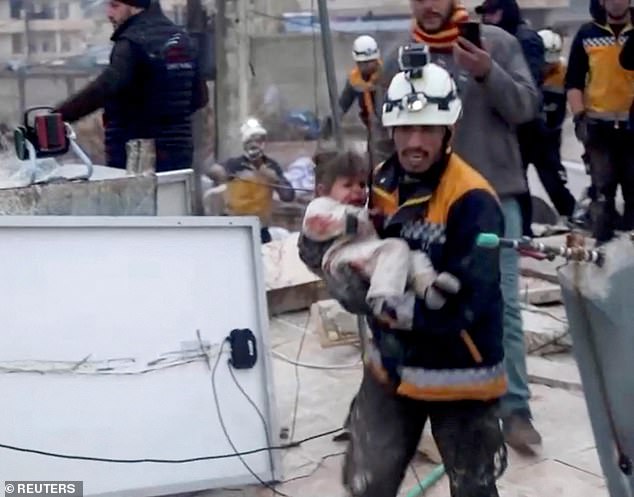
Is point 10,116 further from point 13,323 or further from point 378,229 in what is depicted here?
point 378,229

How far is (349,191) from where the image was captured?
3912 millimetres

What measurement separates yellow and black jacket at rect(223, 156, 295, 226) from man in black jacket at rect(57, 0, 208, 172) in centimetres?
268

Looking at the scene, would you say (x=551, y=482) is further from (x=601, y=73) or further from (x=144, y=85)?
(x=601, y=73)

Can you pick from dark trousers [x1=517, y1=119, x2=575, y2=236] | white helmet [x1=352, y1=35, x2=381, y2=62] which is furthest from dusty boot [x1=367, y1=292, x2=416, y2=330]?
dark trousers [x1=517, y1=119, x2=575, y2=236]

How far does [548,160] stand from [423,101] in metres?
6.78

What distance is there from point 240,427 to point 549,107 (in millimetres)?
6370

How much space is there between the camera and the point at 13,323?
184 inches

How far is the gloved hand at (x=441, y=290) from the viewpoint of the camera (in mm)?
3473

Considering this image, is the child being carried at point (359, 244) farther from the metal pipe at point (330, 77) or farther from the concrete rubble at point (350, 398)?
the metal pipe at point (330, 77)

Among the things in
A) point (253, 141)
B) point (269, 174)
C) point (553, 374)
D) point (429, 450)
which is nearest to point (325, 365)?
point (553, 374)

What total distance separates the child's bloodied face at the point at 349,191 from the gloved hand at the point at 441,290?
1.64ft

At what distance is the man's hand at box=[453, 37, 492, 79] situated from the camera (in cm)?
466

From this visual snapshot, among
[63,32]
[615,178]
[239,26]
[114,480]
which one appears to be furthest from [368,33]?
[114,480]

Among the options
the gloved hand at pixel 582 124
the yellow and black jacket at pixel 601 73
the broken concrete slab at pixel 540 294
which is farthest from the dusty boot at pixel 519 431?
the gloved hand at pixel 582 124
